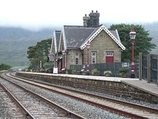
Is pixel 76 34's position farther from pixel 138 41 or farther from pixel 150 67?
pixel 150 67

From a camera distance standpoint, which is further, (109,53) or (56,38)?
(56,38)

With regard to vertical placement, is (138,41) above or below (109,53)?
above

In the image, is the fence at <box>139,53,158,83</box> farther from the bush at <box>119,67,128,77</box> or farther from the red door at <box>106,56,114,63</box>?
the red door at <box>106,56,114,63</box>

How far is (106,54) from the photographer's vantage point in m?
57.8

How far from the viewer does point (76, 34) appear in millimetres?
59844

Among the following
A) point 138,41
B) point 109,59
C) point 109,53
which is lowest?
point 109,59

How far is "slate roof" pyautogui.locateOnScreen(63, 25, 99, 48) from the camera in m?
57.5

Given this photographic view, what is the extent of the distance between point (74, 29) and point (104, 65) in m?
27.0

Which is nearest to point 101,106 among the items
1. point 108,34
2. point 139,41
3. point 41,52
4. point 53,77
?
point 53,77

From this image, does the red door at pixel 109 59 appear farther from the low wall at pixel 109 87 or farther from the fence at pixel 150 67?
the fence at pixel 150 67

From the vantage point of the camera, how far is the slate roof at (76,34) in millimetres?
57491

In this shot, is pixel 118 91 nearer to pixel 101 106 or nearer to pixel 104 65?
pixel 101 106

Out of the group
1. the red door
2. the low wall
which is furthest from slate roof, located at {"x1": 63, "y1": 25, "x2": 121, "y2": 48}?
the low wall

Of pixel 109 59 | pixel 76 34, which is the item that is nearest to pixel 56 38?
pixel 76 34
